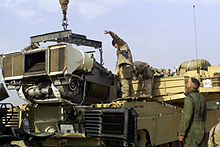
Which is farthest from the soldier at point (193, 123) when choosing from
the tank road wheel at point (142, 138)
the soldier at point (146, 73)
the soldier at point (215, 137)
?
the soldier at point (146, 73)

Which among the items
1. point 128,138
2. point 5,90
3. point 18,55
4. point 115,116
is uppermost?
point 18,55

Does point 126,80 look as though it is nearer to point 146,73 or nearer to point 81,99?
point 146,73

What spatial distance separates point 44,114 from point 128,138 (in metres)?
2.69

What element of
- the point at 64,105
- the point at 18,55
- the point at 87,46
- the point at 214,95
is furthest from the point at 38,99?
the point at 214,95

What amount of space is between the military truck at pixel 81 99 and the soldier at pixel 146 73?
24 centimetres

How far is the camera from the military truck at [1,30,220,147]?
607cm

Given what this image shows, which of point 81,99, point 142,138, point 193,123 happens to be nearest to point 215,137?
point 193,123

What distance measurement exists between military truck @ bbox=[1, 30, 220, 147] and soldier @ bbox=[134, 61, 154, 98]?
0.24m

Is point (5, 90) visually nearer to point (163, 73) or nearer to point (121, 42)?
point (121, 42)

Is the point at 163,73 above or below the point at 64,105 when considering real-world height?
above

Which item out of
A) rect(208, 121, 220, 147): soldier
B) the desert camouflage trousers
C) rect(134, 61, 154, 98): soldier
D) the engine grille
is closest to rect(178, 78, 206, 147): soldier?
the engine grille

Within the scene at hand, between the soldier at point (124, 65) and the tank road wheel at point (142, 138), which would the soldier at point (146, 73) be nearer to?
the soldier at point (124, 65)

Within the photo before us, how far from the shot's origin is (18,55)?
7.02 meters

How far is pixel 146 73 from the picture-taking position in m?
8.15
